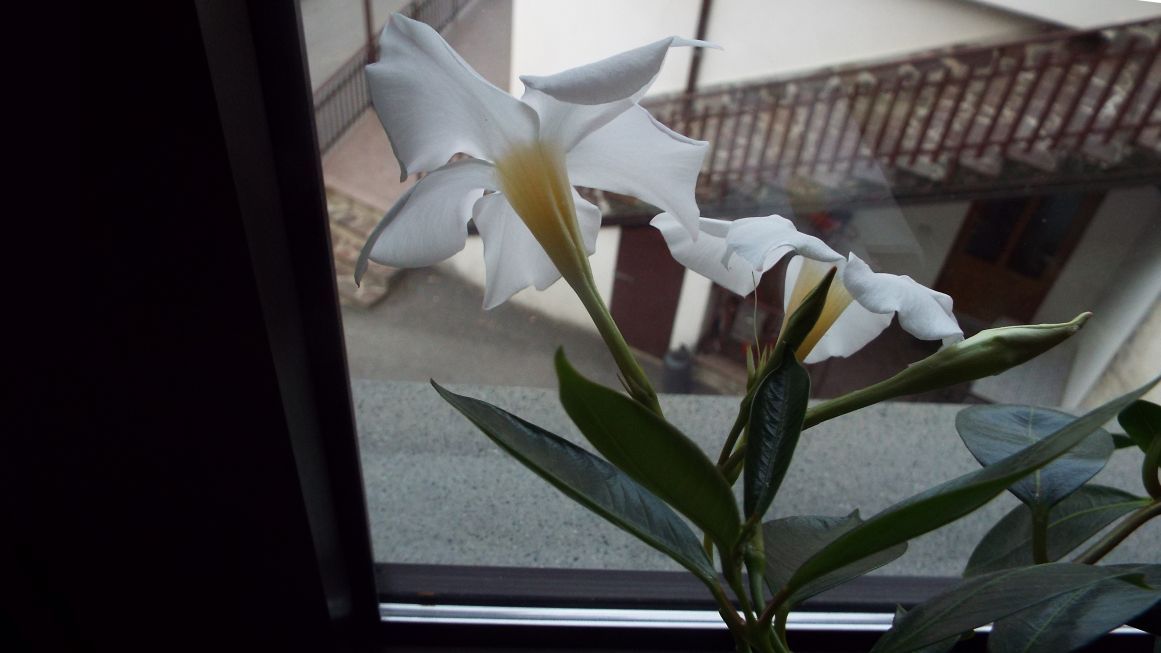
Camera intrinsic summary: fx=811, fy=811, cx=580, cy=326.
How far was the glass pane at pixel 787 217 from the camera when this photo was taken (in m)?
0.64

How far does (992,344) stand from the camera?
0.41 metres

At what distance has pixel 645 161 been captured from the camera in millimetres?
469

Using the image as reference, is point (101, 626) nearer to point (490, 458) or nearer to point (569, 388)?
point (490, 458)

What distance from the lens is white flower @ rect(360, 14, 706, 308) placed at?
0.40 m

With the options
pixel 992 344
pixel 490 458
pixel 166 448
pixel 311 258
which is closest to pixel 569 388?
pixel 992 344

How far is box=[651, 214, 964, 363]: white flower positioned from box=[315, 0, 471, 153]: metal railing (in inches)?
9.6

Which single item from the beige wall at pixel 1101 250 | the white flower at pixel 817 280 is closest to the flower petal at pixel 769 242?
the white flower at pixel 817 280

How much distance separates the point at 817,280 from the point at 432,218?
0.78ft

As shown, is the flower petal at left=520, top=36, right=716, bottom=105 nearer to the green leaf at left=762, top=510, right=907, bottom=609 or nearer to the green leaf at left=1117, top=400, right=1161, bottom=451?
the green leaf at left=762, top=510, right=907, bottom=609

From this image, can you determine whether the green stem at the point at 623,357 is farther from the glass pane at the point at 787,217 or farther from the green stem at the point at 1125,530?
the green stem at the point at 1125,530

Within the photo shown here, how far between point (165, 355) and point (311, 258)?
12 cm

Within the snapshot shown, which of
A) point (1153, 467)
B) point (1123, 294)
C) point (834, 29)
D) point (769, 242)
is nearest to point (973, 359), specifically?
point (769, 242)

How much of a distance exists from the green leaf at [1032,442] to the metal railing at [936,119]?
25cm

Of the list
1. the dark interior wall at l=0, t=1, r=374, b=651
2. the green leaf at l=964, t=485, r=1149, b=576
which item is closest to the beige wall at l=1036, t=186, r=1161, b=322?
the green leaf at l=964, t=485, r=1149, b=576
